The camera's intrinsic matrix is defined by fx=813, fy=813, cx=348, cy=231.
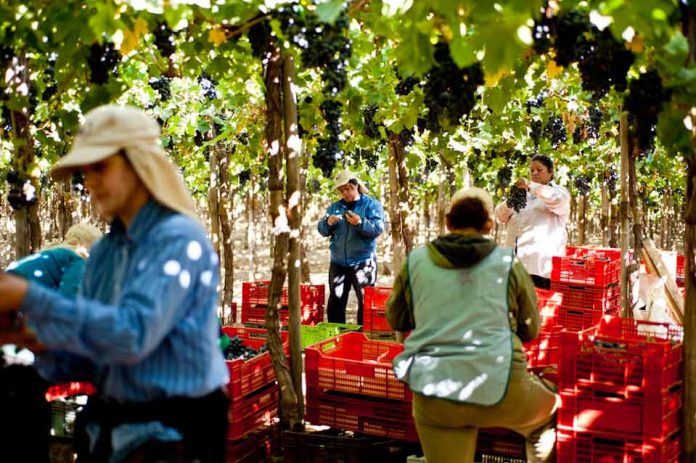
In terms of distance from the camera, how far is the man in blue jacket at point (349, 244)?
305 inches

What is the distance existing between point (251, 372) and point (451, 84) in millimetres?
2031

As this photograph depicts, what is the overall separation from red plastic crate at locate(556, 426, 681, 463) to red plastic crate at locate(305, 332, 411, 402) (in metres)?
0.89

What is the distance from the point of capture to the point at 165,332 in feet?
6.76

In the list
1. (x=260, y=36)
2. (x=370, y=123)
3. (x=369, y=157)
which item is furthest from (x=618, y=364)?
(x=369, y=157)

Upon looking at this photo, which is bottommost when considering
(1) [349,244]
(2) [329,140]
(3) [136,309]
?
(3) [136,309]

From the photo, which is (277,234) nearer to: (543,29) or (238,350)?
(238,350)

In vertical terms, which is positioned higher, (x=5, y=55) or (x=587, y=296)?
(x=5, y=55)

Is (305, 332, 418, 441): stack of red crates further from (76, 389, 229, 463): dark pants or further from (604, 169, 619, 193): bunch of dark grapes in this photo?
(604, 169, 619, 193): bunch of dark grapes

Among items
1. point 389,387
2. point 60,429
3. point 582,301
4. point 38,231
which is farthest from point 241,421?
point 582,301

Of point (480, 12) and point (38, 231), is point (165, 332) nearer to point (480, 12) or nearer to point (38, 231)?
point (480, 12)

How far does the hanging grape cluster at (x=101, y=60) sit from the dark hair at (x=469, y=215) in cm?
200

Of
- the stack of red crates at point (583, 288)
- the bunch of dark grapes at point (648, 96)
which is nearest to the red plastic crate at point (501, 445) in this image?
the bunch of dark grapes at point (648, 96)

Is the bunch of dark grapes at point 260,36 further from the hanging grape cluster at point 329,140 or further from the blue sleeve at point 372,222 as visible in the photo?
the blue sleeve at point 372,222

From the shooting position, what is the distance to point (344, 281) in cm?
788
